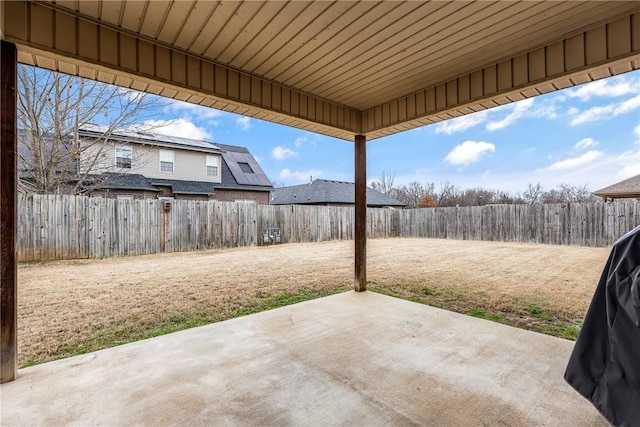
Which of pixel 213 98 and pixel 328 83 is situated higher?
pixel 328 83

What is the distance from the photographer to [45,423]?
63.8 inches

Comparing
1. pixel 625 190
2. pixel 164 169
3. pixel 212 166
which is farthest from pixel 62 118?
pixel 625 190

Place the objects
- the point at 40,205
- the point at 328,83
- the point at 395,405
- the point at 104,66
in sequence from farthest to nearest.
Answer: the point at 40,205
the point at 328,83
the point at 104,66
the point at 395,405

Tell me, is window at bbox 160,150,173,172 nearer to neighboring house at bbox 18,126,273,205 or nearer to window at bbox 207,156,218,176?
neighboring house at bbox 18,126,273,205

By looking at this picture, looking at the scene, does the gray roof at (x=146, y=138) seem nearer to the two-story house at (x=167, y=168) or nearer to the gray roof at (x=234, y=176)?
the two-story house at (x=167, y=168)

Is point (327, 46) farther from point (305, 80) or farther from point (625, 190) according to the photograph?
point (625, 190)

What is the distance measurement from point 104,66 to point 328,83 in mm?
1973

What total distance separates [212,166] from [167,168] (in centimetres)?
201

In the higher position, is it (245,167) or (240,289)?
(245,167)

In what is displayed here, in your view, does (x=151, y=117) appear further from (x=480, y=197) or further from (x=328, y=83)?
(x=480, y=197)

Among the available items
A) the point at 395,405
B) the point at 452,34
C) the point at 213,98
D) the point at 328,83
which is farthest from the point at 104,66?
the point at 395,405

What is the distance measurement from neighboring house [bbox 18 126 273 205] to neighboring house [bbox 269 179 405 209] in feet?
13.0

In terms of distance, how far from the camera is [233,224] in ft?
32.8

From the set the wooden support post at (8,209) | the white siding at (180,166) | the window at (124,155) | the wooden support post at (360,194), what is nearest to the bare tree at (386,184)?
the white siding at (180,166)
